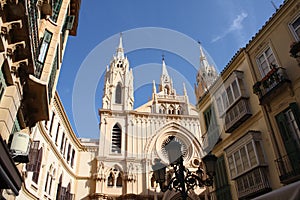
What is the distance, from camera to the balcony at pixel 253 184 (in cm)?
948

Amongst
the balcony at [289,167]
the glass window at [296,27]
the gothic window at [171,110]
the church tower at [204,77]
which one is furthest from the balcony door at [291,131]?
the gothic window at [171,110]

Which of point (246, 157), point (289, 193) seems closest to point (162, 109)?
point (246, 157)

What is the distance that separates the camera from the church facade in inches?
971

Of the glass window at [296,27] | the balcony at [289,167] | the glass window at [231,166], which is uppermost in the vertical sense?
the glass window at [296,27]

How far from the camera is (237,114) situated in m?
11.8

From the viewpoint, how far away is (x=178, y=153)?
25.7ft

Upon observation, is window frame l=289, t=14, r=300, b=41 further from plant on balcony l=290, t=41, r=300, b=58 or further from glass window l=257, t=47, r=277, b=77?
glass window l=257, t=47, r=277, b=77

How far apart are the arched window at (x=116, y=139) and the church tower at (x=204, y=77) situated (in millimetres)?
10352

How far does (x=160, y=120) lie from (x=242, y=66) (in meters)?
18.5

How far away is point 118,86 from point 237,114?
23093 millimetres

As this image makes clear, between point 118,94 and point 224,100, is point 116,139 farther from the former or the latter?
point 224,100

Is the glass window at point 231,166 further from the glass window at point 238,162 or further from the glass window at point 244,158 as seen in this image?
the glass window at point 244,158

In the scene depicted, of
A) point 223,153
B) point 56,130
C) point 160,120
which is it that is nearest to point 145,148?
point 160,120

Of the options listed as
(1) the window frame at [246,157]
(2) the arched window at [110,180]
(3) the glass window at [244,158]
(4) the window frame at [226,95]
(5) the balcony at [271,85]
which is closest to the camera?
(5) the balcony at [271,85]
